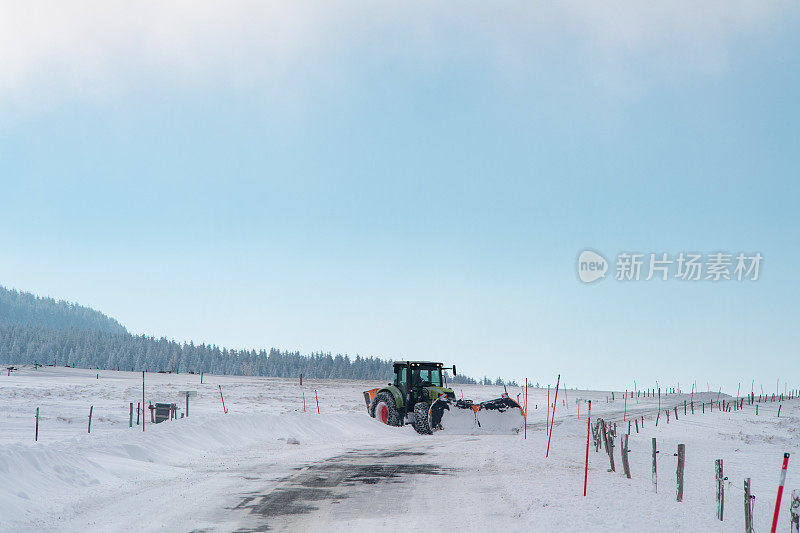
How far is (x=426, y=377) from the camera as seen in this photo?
29.4 meters

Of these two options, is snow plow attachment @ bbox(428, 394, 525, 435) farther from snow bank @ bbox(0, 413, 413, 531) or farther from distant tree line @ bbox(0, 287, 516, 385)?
distant tree line @ bbox(0, 287, 516, 385)

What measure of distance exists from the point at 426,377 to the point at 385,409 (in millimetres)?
2484

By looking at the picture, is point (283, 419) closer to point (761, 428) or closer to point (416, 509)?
point (416, 509)

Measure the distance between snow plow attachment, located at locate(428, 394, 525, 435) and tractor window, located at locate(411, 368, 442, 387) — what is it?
2.21 metres

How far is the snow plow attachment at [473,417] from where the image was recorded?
2653cm

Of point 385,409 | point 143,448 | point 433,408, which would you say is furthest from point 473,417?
point 143,448

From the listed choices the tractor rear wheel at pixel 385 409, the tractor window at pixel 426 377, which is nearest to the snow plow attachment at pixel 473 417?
the tractor window at pixel 426 377

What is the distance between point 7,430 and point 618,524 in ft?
93.0

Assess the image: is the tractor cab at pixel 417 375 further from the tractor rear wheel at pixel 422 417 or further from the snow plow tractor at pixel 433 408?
the tractor rear wheel at pixel 422 417

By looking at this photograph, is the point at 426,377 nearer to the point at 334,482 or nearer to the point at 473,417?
the point at 473,417

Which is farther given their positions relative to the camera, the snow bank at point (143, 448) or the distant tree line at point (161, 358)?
the distant tree line at point (161, 358)

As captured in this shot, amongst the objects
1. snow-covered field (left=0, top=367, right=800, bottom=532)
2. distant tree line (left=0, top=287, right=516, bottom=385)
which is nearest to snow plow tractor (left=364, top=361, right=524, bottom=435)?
snow-covered field (left=0, top=367, right=800, bottom=532)

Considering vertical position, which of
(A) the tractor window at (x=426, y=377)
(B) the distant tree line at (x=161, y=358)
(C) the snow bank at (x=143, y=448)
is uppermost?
(A) the tractor window at (x=426, y=377)

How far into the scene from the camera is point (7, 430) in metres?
30.0
